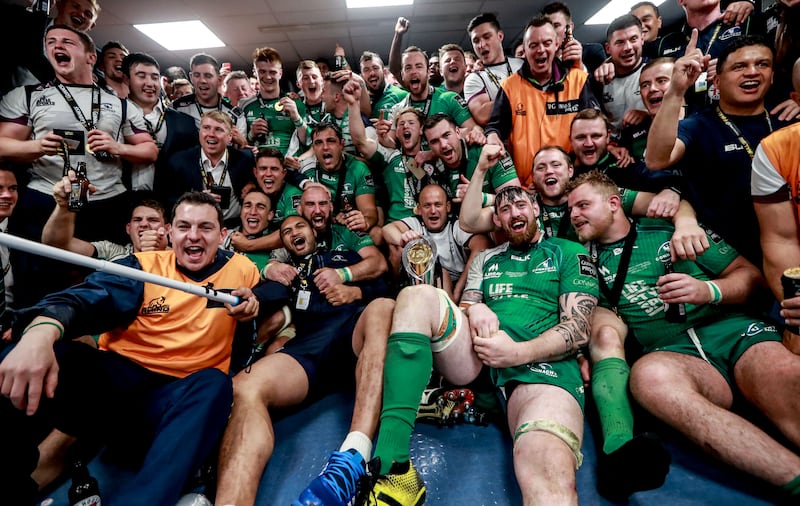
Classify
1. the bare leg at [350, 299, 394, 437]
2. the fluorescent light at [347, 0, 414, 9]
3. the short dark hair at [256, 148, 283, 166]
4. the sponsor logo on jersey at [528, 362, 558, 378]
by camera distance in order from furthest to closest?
the fluorescent light at [347, 0, 414, 9] < the short dark hair at [256, 148, 283, 166] < the sponsor logo on jersey at [528, 362, 558, 378] < the bare leg at [350, 299, 394, 437]

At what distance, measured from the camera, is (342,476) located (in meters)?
1.41

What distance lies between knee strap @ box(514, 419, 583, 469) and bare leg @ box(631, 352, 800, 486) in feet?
1.73

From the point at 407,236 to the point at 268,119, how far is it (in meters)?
2.54

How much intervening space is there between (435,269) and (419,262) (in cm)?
45

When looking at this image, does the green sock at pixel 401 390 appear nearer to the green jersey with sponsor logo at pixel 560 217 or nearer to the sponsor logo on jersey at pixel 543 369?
the sponsor logo on jersey at pixel 543 369

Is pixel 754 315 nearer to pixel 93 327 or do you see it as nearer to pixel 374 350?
pixel 374 350

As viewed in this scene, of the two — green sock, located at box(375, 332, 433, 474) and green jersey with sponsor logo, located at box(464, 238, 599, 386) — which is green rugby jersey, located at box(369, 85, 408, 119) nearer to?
green jersey with sponsor logo, located at box(464, 238, 599, 386)

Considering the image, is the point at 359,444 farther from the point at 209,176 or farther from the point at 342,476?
the point at 209,176

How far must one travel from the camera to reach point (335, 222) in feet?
11.6

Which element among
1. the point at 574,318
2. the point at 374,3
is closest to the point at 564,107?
the point at 574,318

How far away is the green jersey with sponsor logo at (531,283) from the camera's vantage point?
2078mm

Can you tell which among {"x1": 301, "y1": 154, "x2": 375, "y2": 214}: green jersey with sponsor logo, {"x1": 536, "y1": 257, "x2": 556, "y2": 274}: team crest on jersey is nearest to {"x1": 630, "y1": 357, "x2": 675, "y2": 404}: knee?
{"x1": 536, "y1": 257, "x2": 556, "y2": 274}: team crest on jersey

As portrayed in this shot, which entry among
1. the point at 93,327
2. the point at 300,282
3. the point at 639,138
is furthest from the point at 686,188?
the point at 93,327

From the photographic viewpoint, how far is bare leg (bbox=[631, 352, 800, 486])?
5.12 ft
